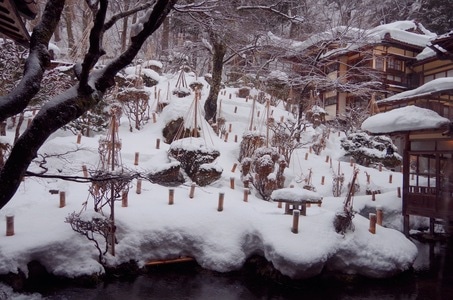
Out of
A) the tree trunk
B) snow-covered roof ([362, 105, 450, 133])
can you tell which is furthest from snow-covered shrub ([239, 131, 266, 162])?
snow-covered roof ([362, 105, 450, 133])

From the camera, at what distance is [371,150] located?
17.3 metres

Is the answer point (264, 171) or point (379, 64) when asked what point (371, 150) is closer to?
point (379, 64)

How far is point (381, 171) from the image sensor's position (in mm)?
16625

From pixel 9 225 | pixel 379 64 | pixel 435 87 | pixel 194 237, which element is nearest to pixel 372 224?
pixel 194 237

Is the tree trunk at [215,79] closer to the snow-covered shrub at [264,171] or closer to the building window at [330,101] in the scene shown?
the snow-covered shrub at [264,171]

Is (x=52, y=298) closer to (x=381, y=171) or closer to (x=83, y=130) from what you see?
(x=83, y=130)

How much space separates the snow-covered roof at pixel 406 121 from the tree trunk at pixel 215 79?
6.81 meters

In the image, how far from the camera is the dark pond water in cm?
689

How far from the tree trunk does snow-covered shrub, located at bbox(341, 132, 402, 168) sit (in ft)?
23.3

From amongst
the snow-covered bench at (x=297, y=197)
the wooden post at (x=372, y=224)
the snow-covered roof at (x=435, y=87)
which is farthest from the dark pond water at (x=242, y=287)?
the snow-covered roof at (x=435, y=87)

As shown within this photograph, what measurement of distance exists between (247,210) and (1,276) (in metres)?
5.76

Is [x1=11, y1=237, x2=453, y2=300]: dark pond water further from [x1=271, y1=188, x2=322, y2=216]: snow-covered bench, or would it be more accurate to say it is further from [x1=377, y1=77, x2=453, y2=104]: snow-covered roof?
Answer: [x1=377, y1=77, x2=453, y2=104]: snow-covered roof

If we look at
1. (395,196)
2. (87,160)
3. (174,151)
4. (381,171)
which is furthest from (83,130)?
(381,171)

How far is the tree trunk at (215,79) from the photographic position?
15180mm
